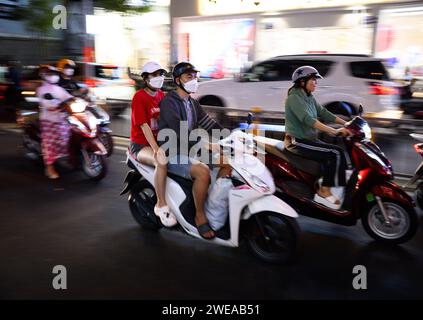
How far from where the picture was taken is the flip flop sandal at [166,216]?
4.38 m

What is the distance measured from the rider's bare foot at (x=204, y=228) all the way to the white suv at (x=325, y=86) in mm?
5014

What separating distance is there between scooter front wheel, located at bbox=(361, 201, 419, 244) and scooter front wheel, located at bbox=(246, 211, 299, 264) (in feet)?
3.52

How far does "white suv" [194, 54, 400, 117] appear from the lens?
9.04 m

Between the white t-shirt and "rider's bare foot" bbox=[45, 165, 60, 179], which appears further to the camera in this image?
"rider's bare foot" bbox=[45, 165, 60, 179]

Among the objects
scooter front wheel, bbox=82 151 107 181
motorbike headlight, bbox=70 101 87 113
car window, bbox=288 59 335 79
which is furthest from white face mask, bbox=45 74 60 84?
car window, bbox=288 59 335 79

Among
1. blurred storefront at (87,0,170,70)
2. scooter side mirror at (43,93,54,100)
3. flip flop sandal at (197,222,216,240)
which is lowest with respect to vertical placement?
flip flop sandal at (197,222,216,240)

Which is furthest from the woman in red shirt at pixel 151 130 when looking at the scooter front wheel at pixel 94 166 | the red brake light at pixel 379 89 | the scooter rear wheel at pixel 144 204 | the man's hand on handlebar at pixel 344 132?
the red brake light at pixel 379 89

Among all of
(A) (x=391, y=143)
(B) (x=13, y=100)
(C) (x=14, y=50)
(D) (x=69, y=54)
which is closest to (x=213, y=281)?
(A) (x=391, y=143)

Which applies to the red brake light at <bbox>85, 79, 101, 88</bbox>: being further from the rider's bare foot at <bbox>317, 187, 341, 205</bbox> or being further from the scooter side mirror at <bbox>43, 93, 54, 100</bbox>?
the rider's bare foot at <bbox>317, 187, 341, 205</bbox>

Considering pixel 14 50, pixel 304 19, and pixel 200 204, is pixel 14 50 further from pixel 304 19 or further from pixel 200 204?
pixel 200 204

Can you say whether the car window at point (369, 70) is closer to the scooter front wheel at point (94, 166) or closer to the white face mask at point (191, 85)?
the scooter front wheel at point (94, 166)

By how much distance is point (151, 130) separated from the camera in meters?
4.49
